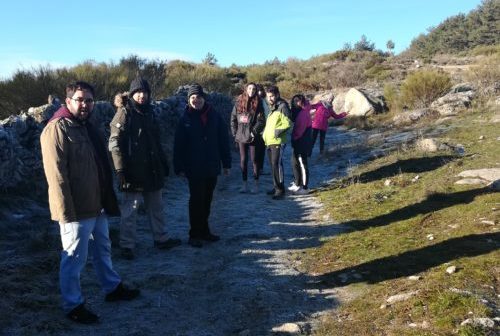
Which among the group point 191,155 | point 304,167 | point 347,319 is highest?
point 191,155

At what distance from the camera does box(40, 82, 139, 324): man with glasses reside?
13.1ft

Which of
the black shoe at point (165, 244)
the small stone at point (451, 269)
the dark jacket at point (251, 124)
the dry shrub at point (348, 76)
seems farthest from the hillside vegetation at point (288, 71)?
the small stone at point (451, 269)

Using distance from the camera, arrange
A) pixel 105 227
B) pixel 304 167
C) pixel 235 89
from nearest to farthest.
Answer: pixel 105 227 < pixel 304 167 < pixel 235 89

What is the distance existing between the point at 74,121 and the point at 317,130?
10.3m

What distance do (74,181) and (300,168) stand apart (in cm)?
586

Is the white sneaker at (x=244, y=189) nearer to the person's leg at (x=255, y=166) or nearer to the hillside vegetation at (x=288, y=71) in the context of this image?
the person's leg at (x=255, y=166)

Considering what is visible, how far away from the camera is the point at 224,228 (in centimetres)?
741

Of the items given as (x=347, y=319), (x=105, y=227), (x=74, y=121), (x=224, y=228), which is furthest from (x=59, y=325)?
(x=224, y=228)

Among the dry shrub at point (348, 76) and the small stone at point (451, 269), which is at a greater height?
the dry shrub at point (348, 76)

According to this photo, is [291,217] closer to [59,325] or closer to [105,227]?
[105,227]

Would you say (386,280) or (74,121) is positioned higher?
(74,121)

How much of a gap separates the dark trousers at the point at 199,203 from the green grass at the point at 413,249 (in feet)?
4.81

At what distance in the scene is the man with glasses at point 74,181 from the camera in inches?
157

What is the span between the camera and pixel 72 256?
13.6 ft
